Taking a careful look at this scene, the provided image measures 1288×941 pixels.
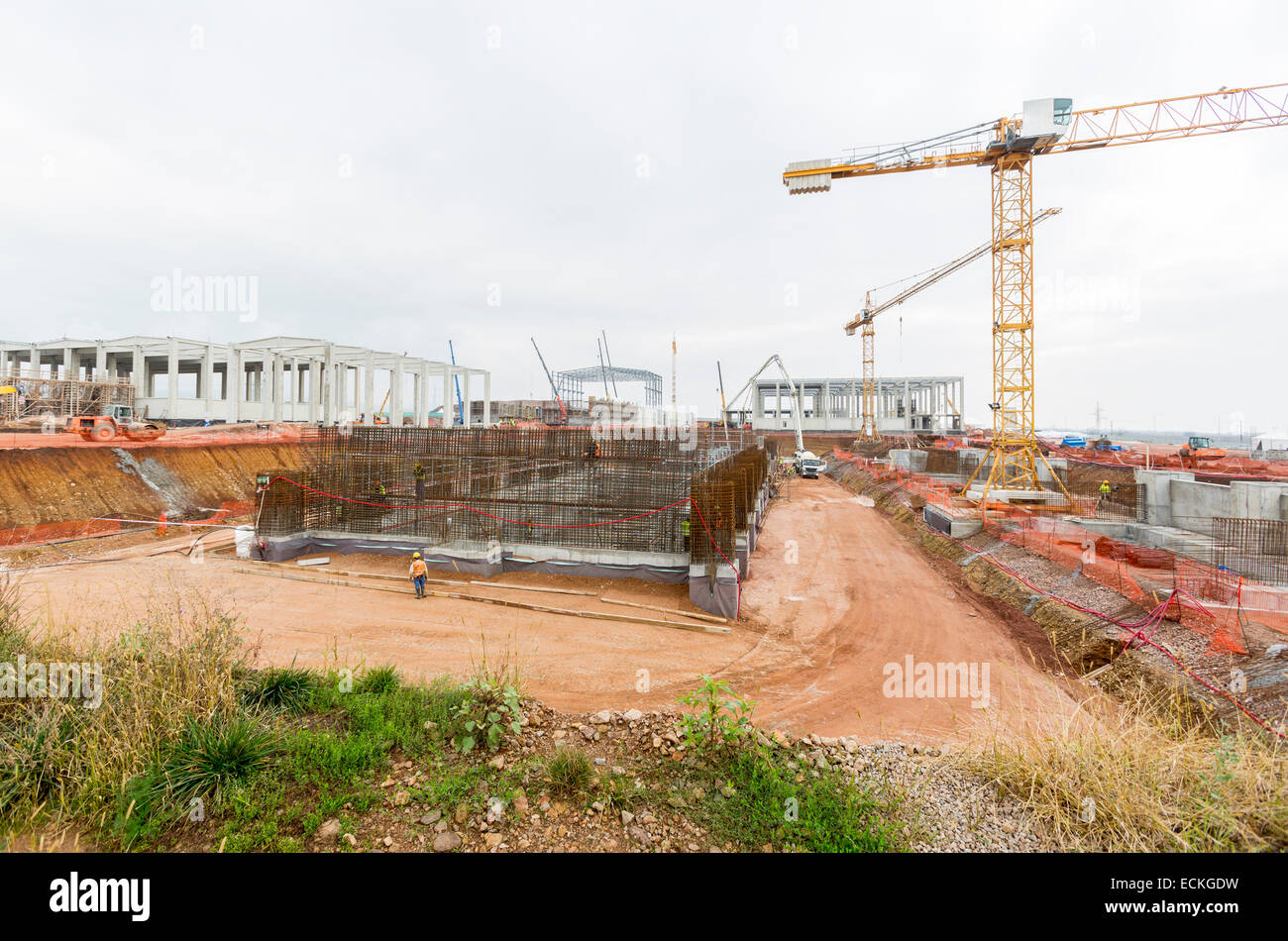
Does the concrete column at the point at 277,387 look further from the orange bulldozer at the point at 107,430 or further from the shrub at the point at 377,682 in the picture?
the shrub at the point at 377,682

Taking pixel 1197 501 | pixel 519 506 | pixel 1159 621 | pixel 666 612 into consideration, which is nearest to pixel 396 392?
pixel 519 506

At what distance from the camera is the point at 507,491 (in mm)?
17438

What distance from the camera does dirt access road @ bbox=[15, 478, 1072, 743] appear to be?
7883 millimetres

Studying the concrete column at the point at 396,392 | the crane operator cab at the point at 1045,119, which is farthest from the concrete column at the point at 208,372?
the crane operator cab at the point at 1045,119

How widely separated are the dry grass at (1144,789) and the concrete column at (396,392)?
148ft

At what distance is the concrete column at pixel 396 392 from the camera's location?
43103mm

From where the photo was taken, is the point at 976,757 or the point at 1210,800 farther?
the point at 976,757

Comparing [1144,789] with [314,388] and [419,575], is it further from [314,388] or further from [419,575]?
[314,388]

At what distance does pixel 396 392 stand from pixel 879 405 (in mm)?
81119
